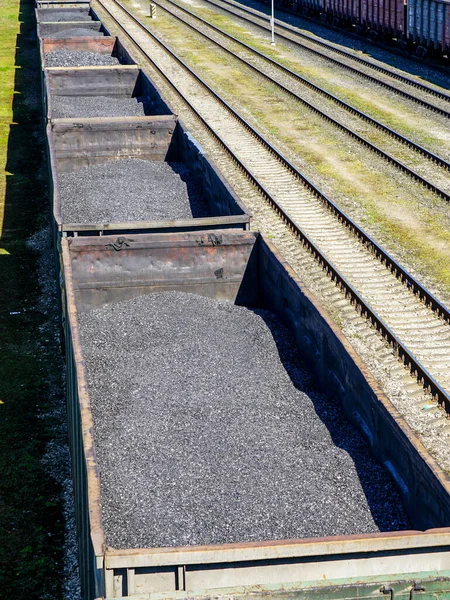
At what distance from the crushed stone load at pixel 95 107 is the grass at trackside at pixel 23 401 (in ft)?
7.06

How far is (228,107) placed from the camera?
27.8 meters

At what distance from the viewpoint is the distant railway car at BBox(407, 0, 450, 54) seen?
105 feet

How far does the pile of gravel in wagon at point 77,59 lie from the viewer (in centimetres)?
2698

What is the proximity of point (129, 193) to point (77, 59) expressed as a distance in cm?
1357

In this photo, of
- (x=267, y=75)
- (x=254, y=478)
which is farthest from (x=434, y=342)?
(x=267, y=75)

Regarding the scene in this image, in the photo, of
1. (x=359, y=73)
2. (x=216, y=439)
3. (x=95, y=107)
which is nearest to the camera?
(x=216, y=439)

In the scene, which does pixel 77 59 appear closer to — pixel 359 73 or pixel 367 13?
pixel 359 73

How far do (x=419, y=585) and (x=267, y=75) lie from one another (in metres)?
29.1

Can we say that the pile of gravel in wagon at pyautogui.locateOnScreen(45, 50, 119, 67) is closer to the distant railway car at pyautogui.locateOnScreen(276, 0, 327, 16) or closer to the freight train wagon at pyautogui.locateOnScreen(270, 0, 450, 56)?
the freight train wagon at pyautogui.locateOnScreen(270, 0, 450, 56)

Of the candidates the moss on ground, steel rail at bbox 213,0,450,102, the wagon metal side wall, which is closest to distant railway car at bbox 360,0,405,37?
steel rail at bbox 213,0,450,102

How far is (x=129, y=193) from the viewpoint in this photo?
15289mm

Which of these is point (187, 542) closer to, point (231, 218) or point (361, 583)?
point (361, 583)

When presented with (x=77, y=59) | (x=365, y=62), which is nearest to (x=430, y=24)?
(x=365, y=62)

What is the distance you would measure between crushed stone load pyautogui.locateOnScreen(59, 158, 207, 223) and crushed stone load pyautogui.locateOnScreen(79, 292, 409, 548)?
3.85 m
